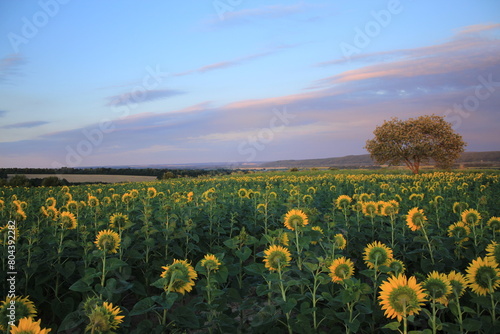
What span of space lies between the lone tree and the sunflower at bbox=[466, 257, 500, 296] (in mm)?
47088

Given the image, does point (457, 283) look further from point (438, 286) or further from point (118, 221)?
point (118, 221)

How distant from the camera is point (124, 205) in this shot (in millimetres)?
8102

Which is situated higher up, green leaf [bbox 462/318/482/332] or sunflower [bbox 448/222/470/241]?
sunflower [bbox 448/222/470/241]

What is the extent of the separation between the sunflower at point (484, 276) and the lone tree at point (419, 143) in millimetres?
47088

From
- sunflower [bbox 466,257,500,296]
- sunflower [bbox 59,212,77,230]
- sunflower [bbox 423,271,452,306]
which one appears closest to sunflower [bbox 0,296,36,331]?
sunflower [bbox 423,271,452,306]

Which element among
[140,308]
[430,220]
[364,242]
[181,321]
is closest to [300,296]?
[181,321]

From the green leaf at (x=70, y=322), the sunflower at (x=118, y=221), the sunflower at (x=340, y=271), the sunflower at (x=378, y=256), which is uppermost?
the sunflower at (x=118, y=221)

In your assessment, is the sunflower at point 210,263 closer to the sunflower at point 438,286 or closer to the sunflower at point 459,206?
the sunflower at point 438,286

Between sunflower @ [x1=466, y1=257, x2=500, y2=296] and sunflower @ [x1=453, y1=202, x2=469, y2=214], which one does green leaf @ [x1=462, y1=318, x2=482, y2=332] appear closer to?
sunflower @ [x1=466, y1=257, x2=500, y2=296]

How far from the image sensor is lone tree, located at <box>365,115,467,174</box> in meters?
45.0

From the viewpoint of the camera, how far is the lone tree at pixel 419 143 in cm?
4500

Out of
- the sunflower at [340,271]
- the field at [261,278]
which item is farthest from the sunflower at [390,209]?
the sunflower at [340,271]

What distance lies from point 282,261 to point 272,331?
553 mm

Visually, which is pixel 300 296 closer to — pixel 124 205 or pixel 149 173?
pixel 124 205
